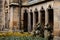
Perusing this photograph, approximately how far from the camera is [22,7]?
22.3 m

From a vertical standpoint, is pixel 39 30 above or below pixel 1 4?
below

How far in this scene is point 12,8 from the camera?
2161 cm

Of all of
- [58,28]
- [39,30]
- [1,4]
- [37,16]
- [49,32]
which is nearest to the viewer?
[58,28]

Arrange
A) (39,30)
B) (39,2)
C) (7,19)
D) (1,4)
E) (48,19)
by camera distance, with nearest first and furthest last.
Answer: (39,30), (48,19), (39,2), (7,19), (1,4)

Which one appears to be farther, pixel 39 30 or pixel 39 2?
pixel 39 2

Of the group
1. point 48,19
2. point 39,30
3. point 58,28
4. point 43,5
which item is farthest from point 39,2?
point 58,28

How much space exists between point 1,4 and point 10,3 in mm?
3506

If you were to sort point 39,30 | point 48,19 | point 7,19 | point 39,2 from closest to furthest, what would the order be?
point 39,30
point 48,19
point 39,2
point 7,19

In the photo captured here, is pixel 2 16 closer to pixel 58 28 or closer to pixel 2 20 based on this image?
pixel 2 20

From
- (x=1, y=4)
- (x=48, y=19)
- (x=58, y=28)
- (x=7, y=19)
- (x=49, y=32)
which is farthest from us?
(x=1, y=4)

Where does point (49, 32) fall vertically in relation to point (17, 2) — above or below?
below

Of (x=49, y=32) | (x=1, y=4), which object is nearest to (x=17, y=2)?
(x=1, y=4)

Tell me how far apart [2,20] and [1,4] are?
5.20 ft

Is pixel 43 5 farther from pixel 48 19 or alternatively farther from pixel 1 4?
pixel 1 4
